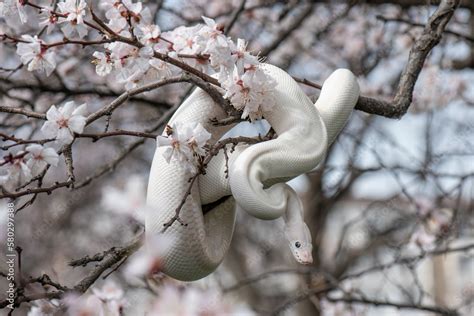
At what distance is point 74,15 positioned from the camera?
1300mm

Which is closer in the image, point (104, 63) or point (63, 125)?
point (63, 125)

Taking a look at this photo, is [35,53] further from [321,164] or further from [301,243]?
[321,164]

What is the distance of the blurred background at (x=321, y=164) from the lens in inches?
112

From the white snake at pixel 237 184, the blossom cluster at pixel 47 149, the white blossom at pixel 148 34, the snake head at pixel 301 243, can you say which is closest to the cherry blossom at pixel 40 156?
the blossom cluster at pixel 47 149

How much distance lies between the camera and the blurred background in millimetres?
2840

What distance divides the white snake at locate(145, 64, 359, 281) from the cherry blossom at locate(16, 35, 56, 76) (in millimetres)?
259

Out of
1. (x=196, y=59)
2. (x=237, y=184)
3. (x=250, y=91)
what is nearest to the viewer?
(x=237, y=184)

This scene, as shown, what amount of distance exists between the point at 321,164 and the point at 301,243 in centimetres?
257

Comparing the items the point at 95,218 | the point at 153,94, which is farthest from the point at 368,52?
the point at 95,218

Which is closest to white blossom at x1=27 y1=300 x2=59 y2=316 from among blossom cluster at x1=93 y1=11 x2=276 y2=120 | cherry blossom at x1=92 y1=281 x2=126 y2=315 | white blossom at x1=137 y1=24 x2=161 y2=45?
cherry blossom at x1=92 y1=281 x2=126 y2=315

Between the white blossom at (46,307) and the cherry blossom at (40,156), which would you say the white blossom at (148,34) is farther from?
the white blossom at (46,307)

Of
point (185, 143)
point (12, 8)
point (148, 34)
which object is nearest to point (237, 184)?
point (185, 143)

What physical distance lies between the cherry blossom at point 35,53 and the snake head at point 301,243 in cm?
54

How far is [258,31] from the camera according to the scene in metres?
4.16
